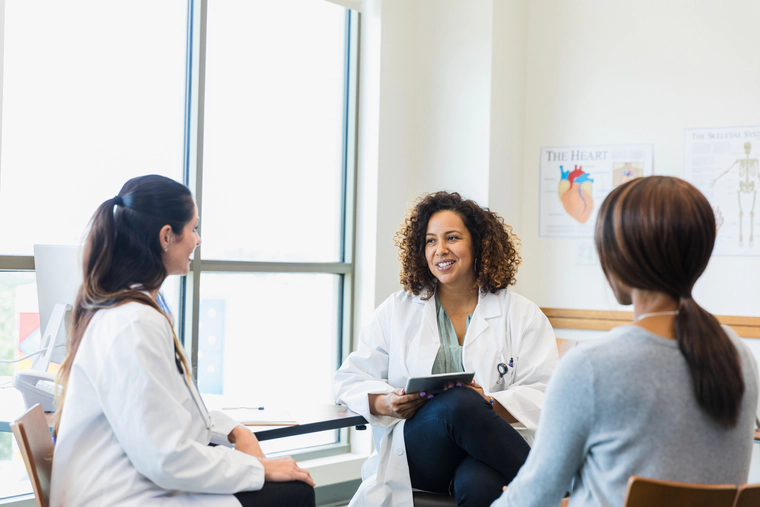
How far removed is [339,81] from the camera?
12.9ft

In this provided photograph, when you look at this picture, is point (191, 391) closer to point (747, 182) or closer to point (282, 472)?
point (282, 472)

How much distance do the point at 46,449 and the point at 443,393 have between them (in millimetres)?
1050

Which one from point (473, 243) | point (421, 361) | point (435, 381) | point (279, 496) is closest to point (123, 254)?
point (279, 496)

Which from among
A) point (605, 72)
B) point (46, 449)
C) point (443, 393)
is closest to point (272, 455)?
point (443, 393)

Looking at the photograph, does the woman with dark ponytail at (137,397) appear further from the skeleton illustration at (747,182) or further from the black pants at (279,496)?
the skeleton illustration at (747,182)

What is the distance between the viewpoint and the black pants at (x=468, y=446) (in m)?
2.00

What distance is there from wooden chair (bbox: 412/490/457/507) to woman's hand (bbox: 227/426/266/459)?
0.56 m

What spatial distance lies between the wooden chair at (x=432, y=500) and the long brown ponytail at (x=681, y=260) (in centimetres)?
112

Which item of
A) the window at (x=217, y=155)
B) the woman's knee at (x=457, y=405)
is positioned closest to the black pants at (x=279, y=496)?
the woman's knee at (x=457, y=405)

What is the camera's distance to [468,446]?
6.70 feet

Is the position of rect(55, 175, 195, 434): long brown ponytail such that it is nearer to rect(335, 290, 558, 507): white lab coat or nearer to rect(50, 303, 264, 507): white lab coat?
rect(50, 303, 264, 507): white lab coat

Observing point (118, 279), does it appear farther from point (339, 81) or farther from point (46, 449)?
point (339, 81)

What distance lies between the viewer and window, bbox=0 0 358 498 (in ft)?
9.22

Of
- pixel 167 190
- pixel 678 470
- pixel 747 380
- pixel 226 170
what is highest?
pixel 226 170
